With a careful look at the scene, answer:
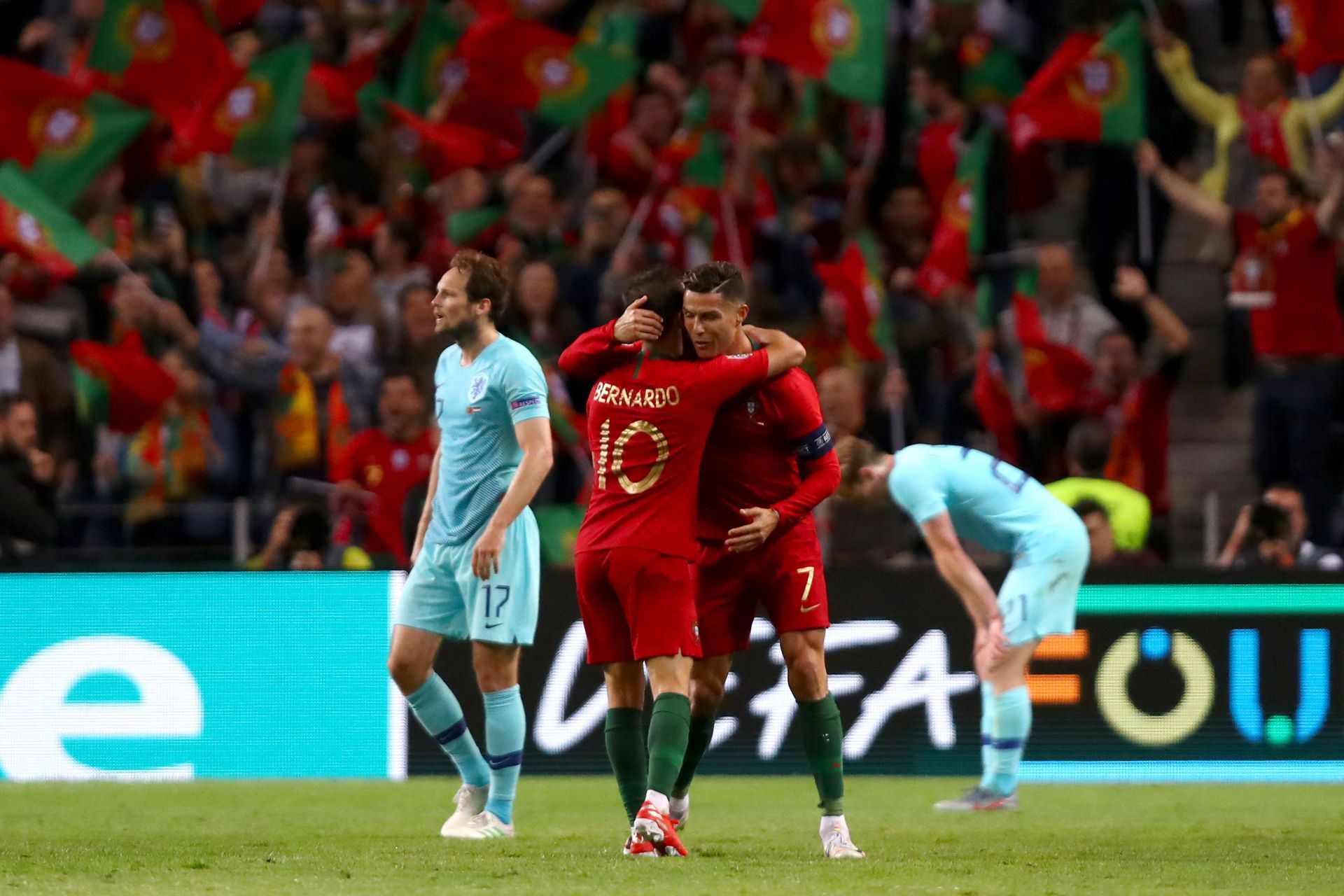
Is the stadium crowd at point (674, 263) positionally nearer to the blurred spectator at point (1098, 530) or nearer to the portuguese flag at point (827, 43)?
the blurred spectator at point (1098, 530)

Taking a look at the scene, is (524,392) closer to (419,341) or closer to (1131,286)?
(419,341)

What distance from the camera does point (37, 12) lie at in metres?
16.7

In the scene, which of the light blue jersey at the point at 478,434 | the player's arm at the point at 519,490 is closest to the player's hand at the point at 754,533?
the player's arm at the point at 519,490

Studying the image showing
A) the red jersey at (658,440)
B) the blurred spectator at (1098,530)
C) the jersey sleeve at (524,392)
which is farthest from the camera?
the blurred spectator at (1098,530)

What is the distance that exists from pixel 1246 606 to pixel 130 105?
822 centimetres

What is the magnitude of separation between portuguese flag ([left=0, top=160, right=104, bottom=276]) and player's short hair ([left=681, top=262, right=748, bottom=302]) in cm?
734

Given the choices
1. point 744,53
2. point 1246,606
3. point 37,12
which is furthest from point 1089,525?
point 37,12

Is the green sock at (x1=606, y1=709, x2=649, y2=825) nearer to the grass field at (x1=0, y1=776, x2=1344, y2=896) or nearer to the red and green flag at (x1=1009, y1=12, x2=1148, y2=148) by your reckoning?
the grass field at (x1=0, y1=776, x2=1344, y2=896)

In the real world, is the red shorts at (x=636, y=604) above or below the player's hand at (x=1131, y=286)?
→ below

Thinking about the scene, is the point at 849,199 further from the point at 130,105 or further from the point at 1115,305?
the point at 130,105

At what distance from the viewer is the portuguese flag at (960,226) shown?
562 inches

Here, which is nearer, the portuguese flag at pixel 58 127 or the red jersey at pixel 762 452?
the red jersey at pixel 762 452

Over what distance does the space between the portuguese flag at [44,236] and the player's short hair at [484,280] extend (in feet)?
19.4

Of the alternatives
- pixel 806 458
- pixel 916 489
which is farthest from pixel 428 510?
pixel 916 489
